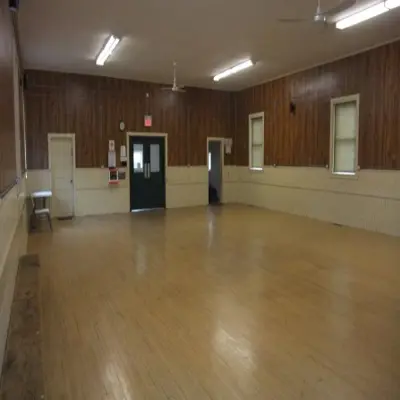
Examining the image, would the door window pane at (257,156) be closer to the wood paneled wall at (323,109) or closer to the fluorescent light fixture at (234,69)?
the wood paneled wall at (323,109)

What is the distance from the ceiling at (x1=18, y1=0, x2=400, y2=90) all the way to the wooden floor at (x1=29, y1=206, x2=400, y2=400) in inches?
135

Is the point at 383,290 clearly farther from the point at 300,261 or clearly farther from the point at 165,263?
the point at 165,263

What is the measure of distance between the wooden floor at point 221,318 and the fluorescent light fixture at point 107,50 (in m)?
3.42

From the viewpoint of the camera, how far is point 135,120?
10.4 metres

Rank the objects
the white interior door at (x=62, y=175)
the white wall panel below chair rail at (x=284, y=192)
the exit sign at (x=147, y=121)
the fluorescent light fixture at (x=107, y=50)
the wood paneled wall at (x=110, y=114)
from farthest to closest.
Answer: the exit sign at (x=147, y=121) < the white interior door at (x=62, y=175) < the wood paneled wall at (x=110, y=114) < the white wall panel below chair rail at (x=284, y=192) < the fluorescent light fixture at (x=107, y=50)

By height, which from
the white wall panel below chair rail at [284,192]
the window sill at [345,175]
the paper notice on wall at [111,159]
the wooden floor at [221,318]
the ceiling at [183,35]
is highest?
the ceiling at [183,35]

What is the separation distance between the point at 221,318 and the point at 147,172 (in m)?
7.69

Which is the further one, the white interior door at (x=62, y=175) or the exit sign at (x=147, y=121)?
the exit sign at (x=147, y=121)

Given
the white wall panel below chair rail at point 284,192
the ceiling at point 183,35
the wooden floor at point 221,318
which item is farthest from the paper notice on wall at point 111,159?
the wooden floor at point 221,318

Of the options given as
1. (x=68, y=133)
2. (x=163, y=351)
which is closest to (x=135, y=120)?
(x=68, y=133)

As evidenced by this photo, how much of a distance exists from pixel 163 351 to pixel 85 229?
555 centimetres

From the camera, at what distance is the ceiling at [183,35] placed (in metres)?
5.53

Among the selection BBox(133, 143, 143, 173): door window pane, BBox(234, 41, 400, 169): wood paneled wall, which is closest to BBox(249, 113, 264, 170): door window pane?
BBox(234, 41, 400, 169): wood paneled wall

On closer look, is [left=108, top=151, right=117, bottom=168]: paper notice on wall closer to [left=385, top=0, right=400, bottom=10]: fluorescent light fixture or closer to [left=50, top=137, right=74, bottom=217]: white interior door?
[left=50, top=137, right=74, bottom=217]: white interior door
